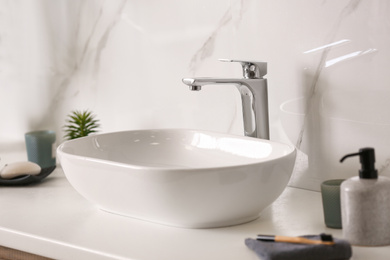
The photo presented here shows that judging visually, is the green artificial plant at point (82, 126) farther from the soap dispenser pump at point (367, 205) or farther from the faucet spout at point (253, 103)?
the soap dispenser pump at point (367, 205)

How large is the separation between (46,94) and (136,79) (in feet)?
1.38

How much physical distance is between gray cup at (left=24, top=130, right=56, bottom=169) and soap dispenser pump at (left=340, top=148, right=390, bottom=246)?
107cm

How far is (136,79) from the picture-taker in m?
1.89

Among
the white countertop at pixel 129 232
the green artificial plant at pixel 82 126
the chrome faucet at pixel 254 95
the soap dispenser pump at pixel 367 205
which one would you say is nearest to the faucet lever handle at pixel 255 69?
the chrome faucet at pixel 254 95

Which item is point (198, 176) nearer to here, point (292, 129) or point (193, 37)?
point (292, 129)

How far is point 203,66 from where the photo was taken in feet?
5.59

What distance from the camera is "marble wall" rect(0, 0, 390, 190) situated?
4.53 ft

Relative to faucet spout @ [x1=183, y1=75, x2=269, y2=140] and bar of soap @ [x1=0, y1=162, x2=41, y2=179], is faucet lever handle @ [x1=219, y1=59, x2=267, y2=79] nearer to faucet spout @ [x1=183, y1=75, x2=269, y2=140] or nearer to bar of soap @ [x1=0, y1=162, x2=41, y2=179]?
faucet spout @ [x1=183, y1=75, x2=269, y2=140]

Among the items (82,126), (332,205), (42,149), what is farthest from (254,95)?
(42,149)

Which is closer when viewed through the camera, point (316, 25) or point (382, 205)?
point (382, 205)

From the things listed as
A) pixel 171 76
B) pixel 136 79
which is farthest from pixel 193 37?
pixel 136 79

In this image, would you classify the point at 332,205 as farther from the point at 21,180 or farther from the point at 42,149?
the point at 42,149

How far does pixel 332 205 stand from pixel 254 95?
0.38m

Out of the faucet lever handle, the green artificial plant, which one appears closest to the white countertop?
the faucet lever handle
